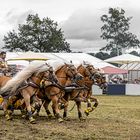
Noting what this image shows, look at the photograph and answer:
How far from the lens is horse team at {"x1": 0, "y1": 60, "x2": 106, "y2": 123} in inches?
571

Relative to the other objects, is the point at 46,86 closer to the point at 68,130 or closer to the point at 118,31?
the point at 68,130

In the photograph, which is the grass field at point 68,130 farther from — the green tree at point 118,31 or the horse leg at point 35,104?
the green tree at point 118,31

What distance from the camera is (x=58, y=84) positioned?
14805 millimetres

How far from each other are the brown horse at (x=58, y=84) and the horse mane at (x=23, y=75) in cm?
44

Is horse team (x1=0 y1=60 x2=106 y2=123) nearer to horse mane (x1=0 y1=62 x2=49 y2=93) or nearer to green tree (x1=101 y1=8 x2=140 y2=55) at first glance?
horse mane (x1=0 y1=62 x2=49 y2=93)

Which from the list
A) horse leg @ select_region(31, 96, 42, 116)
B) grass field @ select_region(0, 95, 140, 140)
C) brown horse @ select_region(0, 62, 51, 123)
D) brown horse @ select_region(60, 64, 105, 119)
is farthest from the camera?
brown horse @ select_region(60, 64, 105, 119)

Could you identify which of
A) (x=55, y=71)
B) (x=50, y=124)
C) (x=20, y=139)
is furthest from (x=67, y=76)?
(x=20, y=139)

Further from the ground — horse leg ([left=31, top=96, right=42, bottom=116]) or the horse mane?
the horse mane

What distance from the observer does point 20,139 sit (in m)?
11.3

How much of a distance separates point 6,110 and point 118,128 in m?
3.45

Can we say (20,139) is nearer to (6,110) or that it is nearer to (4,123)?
(4,123)

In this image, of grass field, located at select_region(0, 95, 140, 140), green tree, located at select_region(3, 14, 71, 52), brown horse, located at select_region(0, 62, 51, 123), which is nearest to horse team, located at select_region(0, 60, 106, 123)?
brown horse, located at select_region(0, 62, 51, 123)

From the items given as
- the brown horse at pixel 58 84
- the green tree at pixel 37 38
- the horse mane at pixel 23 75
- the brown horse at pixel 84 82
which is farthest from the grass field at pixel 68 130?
the green tree at pixel 37 38

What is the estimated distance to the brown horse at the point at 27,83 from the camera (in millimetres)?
14430
